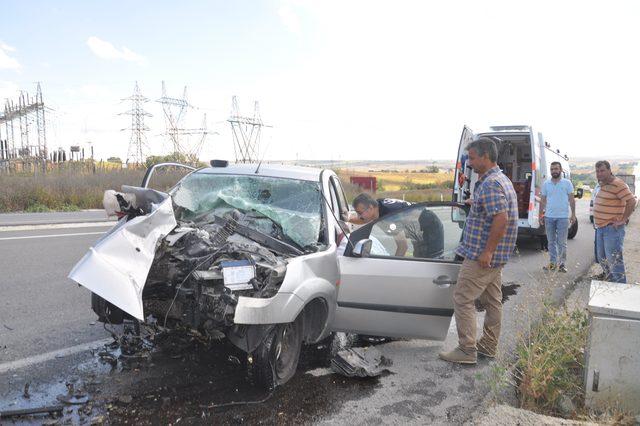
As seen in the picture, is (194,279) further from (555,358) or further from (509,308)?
(509,308)

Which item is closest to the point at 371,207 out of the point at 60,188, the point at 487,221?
the point at 487,221

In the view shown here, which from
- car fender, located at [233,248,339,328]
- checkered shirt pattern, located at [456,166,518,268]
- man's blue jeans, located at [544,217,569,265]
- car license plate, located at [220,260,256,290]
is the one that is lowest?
man's blue jeans, located at [544,217,569,265]

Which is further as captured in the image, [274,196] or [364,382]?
[274,196]

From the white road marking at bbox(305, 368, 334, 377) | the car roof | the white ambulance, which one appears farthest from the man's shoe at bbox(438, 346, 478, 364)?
the white ambulance

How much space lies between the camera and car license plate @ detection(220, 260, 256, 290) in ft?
11.1

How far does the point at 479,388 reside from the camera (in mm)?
4109

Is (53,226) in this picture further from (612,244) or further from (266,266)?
(612,244)

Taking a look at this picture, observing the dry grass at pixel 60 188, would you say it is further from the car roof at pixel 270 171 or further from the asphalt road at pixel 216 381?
the car roof at pixel 270 171

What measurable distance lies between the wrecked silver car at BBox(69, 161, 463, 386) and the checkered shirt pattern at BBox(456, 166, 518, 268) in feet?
0.99

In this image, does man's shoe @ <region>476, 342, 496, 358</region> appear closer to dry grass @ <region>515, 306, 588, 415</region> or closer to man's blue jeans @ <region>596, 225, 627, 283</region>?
dry grass @ <region>515, 306, 588, 415</region>

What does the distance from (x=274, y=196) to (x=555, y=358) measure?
9.06 feet

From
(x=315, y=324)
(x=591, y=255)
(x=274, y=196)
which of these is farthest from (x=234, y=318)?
(x=591, y=255)

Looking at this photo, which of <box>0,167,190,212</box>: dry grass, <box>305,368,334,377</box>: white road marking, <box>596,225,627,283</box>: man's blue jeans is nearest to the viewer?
<box>305,368,334,377</box>: white road marking

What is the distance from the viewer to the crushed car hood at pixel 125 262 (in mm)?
3162
